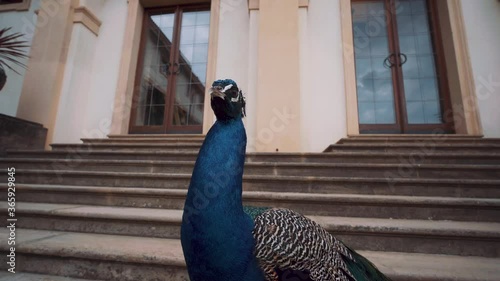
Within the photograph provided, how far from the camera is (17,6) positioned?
5039 millimetres

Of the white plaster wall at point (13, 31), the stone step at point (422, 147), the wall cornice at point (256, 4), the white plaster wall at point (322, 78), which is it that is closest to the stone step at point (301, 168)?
the stone step at point (422, 147)

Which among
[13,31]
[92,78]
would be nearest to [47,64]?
[92,78]

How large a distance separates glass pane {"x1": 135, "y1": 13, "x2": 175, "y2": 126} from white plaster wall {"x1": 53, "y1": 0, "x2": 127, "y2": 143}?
45 centimetres

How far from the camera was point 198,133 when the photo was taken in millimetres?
4562

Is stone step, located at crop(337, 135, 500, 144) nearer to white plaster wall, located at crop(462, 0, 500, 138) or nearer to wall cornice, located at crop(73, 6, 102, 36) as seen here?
white plaster wall, located at crop(462, 0, 500, 138)

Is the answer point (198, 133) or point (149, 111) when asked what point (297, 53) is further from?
point (149, 111)

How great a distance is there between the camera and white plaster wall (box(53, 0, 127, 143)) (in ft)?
14.3

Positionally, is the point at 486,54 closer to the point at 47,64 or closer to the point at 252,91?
the point at 252,91

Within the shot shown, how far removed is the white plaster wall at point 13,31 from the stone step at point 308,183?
2465 mm

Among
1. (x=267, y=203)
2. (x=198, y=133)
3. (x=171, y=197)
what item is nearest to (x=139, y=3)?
(x=198, y=133)

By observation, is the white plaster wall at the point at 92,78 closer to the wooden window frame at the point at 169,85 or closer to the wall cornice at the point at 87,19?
the wall cornice at the point at 87,19

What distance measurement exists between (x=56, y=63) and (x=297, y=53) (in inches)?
147

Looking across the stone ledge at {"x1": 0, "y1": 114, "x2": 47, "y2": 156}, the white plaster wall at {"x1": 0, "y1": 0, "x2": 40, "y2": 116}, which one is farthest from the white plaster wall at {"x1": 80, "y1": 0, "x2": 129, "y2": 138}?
the white plaster wall at {"x1": 0, "y1": 0, "x2": 40, "y2": 116}

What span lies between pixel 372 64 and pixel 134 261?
4353mm
